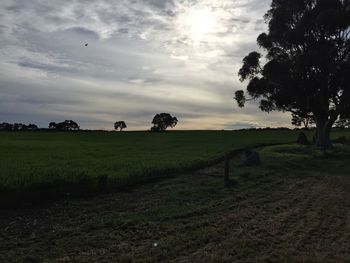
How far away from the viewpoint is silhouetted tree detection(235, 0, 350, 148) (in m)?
43.2

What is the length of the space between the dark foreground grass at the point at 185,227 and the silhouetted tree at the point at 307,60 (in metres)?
28.7

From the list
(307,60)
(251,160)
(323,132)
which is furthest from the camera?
(323,132)

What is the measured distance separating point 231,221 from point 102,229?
3067mm

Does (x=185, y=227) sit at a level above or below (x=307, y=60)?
below

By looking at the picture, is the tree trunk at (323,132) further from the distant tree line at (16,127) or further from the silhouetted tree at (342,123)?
the distant tree line at (16,127)

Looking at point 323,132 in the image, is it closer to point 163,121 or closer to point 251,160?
point 251,160

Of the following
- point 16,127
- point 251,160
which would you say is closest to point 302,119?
point 251,160

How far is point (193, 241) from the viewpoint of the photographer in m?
9.31

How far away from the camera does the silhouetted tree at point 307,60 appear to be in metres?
43.2

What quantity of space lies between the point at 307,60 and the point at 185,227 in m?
35.1

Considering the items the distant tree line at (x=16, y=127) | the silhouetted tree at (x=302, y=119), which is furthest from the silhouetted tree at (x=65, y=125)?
the silhouetted tree at (x=302, y=119)

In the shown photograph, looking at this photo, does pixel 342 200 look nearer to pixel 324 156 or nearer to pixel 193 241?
pixel 193 241

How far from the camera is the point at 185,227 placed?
10.5 meters

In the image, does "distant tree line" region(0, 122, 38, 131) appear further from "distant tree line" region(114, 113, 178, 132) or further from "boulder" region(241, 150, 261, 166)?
"boulder" region(241, 150, 261, 166)
